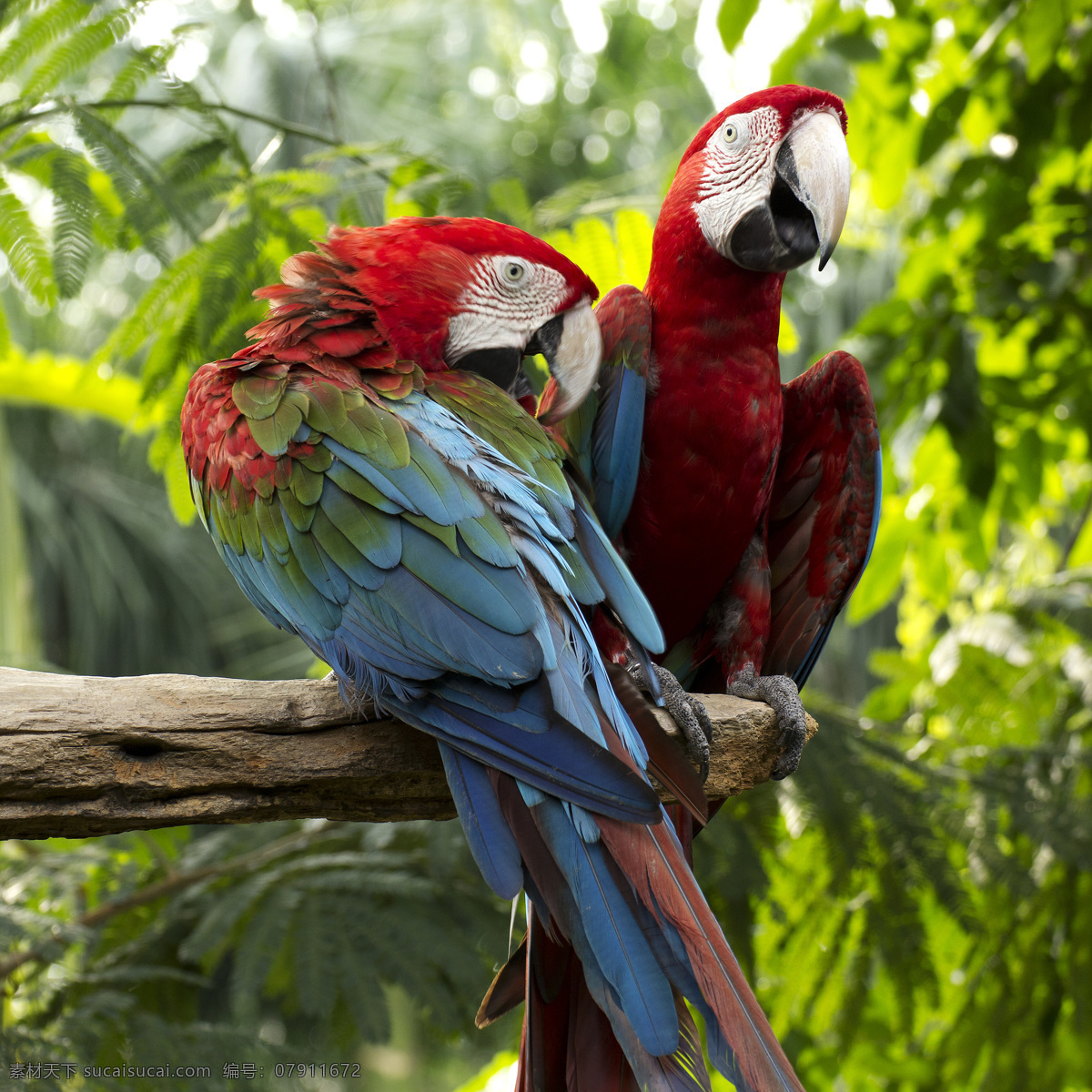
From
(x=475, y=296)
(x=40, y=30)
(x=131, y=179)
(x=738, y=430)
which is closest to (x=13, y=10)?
(x=40, y=30)

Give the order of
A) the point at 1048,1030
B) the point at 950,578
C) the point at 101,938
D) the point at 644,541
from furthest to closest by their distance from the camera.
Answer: the point at 950,578 < the point at 1048,1030 < the point at 101,938 < the point at 644,541

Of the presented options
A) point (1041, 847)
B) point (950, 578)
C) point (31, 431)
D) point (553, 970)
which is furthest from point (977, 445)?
point (31, 431)

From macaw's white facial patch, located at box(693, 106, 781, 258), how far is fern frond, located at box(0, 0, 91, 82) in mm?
1037

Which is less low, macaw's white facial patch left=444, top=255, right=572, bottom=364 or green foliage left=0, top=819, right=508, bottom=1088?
macaw's white facial patch left=444, top=255, right=572, bottom=364

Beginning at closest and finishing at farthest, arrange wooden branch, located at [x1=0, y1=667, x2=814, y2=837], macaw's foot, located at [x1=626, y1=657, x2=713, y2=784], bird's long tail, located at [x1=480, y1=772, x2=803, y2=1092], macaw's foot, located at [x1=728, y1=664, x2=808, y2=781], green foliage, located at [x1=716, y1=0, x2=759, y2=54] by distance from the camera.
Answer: bird's long tail, located at [x1=480, y1=772, x2=803, y2=1092]
wooden branch, located at [x1=0, y1=667, x2=814, y2=837]
macaw's foot, located at [x1=626, y1=657, x2=713, y2=784]
macaw's foot, located at [x1=728, y1=664, x2=808, y2=781]
green foliage, located at [x1=716, y1=0, x2=759, y2=54]

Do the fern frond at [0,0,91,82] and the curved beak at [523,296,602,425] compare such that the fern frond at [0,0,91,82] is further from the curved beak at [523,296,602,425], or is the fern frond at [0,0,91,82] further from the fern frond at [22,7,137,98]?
the curved beak at [523,296,602,425]

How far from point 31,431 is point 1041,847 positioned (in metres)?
6.88

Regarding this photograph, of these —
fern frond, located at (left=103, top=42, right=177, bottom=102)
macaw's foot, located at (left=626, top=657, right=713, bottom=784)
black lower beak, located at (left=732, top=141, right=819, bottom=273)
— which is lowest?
macaw's foot, located at (left=626, top=657, right=713, bottom=784)

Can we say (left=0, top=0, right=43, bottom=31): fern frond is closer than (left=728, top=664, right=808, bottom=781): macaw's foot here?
No

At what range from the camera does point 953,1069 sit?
6.31 ft

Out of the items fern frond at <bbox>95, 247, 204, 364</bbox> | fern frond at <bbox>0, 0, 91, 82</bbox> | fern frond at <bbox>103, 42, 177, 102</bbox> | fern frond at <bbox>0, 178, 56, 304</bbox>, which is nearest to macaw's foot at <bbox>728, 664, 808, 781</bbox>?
fern frond at <bbox>95, 247, 204, 364</bbox>

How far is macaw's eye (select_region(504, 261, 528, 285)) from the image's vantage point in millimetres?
1203

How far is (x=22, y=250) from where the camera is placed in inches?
56.4

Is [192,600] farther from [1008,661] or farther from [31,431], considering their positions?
[1008,661]
